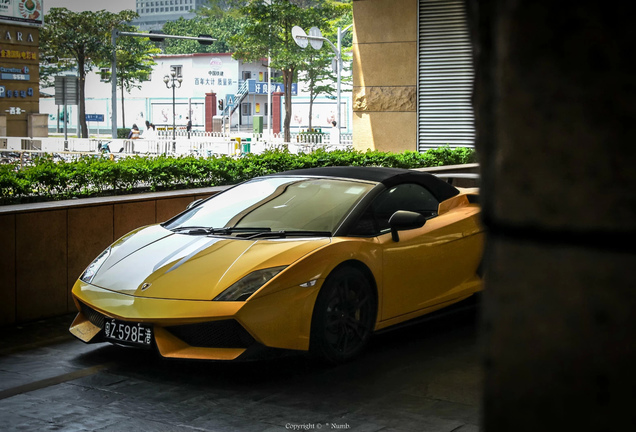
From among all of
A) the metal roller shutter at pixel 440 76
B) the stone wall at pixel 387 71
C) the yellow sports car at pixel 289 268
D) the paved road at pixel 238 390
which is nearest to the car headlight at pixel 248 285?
the yellow sports car at pixel 289 268

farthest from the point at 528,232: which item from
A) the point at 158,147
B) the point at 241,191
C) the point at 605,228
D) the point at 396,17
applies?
the point at 158,147

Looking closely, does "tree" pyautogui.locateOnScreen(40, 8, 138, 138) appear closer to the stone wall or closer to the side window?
the stone wall

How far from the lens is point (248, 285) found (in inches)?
213

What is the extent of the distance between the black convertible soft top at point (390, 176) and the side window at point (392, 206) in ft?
0.17

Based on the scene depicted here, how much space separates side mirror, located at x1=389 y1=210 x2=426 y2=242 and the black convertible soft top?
456mm

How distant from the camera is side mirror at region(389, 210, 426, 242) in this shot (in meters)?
6.14

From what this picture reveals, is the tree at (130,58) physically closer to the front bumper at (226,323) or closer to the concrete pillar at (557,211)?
the front bumper at (226,323)

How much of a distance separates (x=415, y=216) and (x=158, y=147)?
29382 mm

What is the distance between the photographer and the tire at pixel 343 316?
559 cm

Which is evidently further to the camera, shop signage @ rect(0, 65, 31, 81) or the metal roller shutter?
shop signage @ rect(0, 65, 31, 81)

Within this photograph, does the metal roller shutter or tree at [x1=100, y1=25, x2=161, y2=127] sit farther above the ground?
tree at [x1=100, y1=25, x2=161, y2=127]

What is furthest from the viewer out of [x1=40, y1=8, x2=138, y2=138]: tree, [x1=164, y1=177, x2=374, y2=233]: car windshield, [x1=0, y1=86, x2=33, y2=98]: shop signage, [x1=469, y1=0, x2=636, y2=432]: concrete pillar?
[x1=40, y1=8, x2=138, y2=138]: tree

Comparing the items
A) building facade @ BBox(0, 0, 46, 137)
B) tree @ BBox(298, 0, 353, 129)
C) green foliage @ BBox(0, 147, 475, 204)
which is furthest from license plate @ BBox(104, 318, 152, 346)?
building facade @ BBox(0, 0, 46, 137)

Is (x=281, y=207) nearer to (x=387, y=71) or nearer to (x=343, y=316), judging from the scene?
(x=343, y=316)
